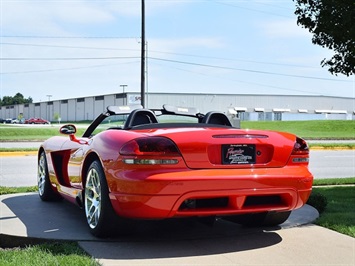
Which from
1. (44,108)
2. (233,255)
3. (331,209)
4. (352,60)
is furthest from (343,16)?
(44,108)

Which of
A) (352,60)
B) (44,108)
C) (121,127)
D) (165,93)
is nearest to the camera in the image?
(121,127)

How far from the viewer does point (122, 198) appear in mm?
4004

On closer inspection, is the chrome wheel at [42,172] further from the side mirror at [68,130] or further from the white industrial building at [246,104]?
the white industrial building at [246,104]

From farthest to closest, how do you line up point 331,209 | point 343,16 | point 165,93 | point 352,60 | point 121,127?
point 165,93
point 352,60
point 343,16
point 331,209
point 121,127

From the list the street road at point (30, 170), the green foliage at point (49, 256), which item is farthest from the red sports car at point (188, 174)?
the street road at point (30, 170)

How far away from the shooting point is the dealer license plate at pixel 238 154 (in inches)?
163

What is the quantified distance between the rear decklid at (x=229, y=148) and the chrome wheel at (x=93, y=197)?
2.56 ft

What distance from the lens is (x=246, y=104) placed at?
89.3m

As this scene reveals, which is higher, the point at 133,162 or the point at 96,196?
the point at 133,162

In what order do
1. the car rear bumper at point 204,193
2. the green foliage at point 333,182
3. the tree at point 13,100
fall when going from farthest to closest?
the tree at point 13,100 → the green foliage at point 333,182 → the car rear bumper at point 204,193

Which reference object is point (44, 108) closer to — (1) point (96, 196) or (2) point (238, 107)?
(2) point (238, 107)

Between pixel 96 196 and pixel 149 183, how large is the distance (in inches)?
33.6

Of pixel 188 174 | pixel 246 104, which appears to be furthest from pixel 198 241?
pixel 246 104

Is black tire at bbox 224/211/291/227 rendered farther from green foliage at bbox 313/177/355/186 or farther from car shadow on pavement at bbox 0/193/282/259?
green foliage at bbox 313/177/355/186
